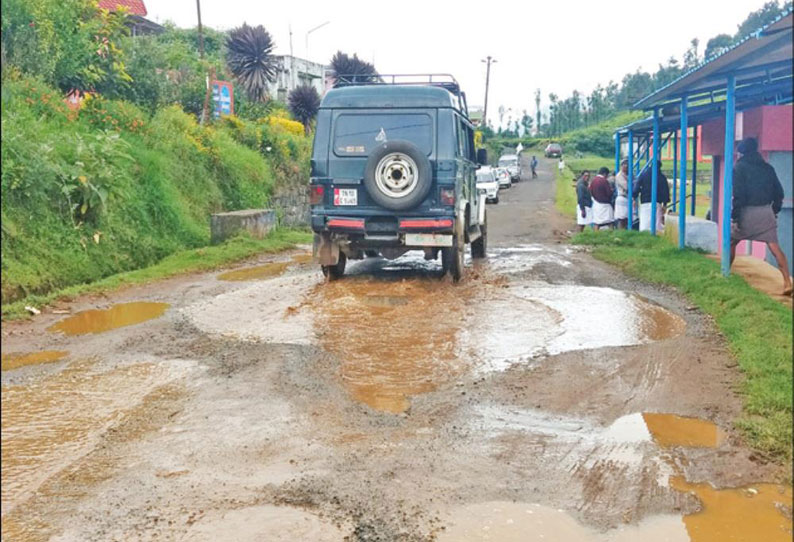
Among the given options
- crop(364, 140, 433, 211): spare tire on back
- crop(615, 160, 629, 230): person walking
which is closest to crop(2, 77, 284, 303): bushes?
crop(364, 140, 433, 211): spare tire on back

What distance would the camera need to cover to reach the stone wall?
64.5ft

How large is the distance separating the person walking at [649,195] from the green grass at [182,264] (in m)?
6.78

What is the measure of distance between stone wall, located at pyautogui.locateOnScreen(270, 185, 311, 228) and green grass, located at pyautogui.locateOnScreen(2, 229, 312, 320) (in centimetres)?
248

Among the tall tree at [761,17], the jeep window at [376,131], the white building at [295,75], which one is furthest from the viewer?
the white building at [295,75]

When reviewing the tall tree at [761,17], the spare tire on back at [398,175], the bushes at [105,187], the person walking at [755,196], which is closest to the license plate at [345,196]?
the spare tire on back at [398,175]

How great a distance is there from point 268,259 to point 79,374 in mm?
7584

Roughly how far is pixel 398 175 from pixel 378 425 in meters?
4.69

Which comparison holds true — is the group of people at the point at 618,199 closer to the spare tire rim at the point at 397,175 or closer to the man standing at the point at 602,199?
the man standing at the point at 602,199

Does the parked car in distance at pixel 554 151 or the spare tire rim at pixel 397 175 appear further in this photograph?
the parked car in distance at pixel 554 151

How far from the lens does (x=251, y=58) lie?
92.4 ft

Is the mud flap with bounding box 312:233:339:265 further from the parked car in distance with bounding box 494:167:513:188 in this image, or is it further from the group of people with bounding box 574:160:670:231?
the parked car in distance with bounding box 494:167:513:188

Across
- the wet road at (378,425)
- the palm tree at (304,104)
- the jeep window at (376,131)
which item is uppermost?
the palm tree at (304,104)

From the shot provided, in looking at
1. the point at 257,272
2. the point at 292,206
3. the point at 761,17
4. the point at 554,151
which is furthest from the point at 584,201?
the point at 554,151

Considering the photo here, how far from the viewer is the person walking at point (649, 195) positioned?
1484cm
